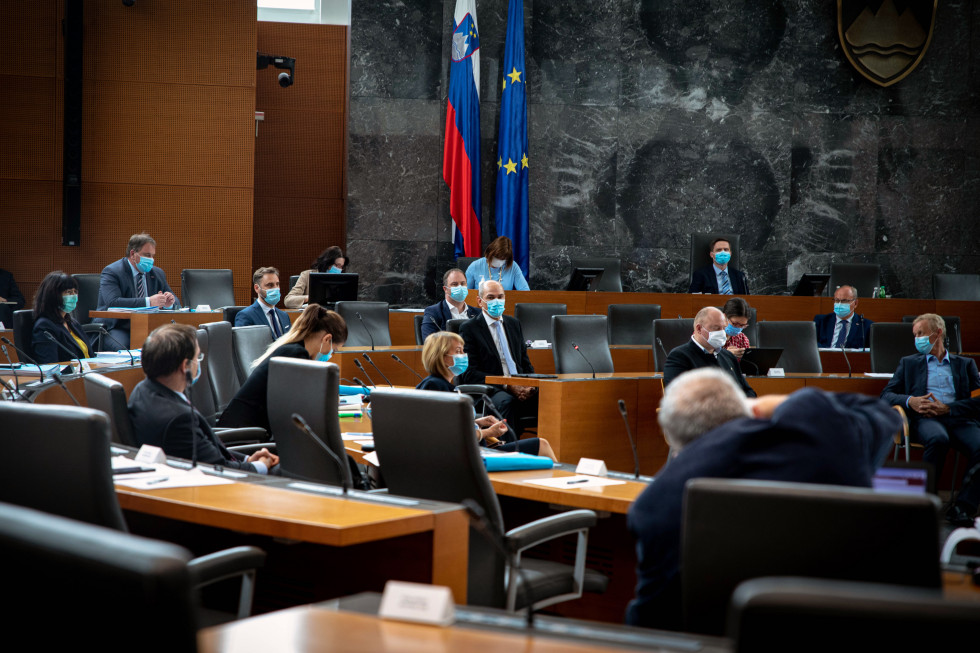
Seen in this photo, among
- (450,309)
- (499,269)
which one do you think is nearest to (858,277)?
(499,269)

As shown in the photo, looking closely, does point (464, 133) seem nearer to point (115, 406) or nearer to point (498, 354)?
point (498, 354)

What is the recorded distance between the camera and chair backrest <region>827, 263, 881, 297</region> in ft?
33.4

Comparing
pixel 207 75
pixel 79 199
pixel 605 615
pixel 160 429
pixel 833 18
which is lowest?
pixel 605 615

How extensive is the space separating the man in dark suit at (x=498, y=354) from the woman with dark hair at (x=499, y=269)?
192 centimetres

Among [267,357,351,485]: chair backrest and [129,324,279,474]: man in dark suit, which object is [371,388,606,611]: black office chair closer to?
[267,357,351,485]: chair backrest

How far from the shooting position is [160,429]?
129 inches

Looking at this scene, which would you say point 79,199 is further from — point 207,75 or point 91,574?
point 91,574

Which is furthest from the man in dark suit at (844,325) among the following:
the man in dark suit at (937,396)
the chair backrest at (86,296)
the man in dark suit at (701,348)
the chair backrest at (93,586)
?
the chair backrest at (93,586)

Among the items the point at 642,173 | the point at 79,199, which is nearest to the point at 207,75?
the point at 79,199

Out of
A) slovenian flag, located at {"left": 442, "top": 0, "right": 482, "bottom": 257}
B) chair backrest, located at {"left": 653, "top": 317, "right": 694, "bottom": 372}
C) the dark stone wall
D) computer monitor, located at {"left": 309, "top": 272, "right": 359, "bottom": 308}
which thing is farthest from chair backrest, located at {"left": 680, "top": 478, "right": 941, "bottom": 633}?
the dark stone wall

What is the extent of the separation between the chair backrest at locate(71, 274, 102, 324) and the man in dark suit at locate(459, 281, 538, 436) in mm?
3623

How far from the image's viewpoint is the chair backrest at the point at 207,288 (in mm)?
8188

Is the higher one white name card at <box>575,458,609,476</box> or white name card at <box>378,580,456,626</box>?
white name card at <box>378,580,456,626</box>

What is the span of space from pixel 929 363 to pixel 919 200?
618 centimetres
